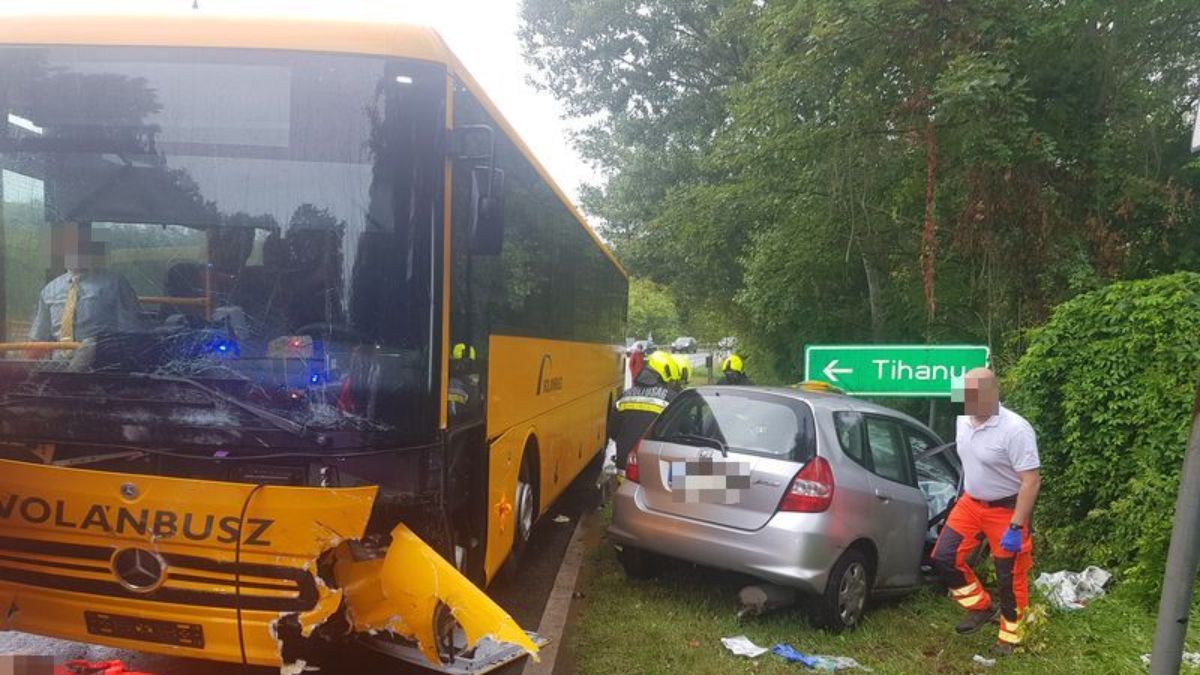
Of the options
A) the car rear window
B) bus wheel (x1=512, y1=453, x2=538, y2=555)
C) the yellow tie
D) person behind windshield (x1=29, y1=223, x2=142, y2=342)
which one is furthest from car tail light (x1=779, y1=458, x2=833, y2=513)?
the yellow tie

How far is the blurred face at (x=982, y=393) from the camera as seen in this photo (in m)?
5.10

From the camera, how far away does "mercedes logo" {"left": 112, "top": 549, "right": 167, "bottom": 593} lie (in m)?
3.55

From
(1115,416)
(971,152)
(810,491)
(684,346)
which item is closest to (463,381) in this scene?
(810,491)

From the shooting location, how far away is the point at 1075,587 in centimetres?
561

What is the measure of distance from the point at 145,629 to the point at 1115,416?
19.3 ft

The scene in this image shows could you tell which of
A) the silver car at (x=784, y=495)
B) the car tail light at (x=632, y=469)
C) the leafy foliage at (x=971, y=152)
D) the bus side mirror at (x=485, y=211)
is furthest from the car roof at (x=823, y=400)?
the leafy foliage at (x=971, y=152)

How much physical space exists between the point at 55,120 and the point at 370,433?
6.46ft

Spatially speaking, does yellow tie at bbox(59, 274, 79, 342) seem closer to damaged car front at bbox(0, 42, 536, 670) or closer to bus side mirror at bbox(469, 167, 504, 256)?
damaged car front at bbox(0, 42, 536, 670)

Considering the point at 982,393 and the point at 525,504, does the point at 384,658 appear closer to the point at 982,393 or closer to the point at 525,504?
the point at 525,504

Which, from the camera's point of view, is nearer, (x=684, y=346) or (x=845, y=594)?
(x=845, y=594)

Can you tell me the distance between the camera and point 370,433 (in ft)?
12.1

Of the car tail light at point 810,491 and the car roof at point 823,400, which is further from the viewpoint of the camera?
the car roof at point 823,400

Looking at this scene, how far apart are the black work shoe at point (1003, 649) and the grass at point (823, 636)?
0.22 feet

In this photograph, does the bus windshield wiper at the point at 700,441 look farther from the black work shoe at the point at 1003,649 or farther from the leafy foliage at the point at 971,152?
the leafy foliage at the point at 971,152
